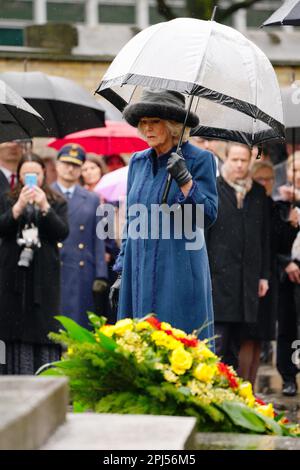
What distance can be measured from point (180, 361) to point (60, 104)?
8276 millimetres

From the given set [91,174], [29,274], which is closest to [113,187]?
[91,174]

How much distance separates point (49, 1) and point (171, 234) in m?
22.6

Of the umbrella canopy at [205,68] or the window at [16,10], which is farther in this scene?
the window at [16,10]

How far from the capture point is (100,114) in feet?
45.2

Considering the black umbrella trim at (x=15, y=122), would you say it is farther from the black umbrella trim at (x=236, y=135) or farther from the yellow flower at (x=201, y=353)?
the yellow flower at (x=201, y=353)

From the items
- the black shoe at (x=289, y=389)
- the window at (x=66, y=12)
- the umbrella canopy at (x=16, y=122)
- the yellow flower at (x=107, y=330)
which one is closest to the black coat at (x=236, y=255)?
the black shoe at (x=289, y=389)

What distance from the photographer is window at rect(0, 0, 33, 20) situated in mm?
29562

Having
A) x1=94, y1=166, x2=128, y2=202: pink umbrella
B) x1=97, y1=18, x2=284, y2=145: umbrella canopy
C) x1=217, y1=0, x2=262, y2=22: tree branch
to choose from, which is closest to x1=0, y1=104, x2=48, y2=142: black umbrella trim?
x1=97, y1=18, x2=284, y2=145: umbrella canopy

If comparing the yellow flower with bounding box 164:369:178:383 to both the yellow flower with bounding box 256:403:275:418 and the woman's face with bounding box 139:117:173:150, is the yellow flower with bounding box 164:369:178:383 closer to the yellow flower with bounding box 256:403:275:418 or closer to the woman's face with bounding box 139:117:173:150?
the yellow flower with bounding box 256:403:275:418

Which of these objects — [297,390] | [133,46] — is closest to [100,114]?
[297,390]

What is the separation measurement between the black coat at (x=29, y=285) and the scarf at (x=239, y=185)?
1.31 meters

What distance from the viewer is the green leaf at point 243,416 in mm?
5410

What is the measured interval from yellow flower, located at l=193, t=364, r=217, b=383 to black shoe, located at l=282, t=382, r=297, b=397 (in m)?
7.17

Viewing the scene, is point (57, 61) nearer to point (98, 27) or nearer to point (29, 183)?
point (98, 27)
